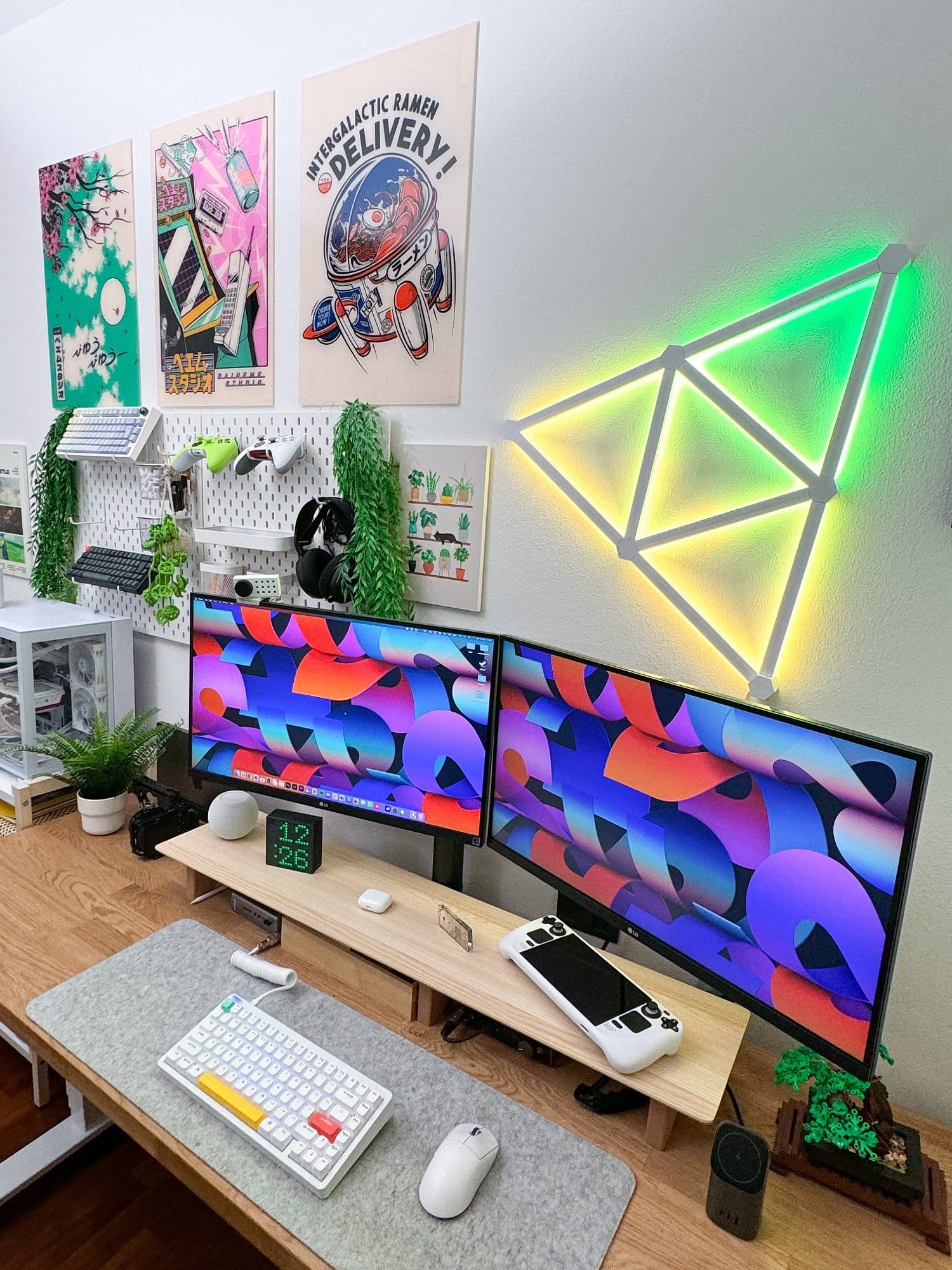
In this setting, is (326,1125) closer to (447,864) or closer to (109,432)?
(447,864)

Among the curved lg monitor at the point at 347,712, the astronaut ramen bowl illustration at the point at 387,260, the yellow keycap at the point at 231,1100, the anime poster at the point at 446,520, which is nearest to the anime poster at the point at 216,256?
the astronaut ramen bowl illustration at the point at 387,260

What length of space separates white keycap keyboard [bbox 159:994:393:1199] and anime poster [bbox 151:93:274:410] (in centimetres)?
116

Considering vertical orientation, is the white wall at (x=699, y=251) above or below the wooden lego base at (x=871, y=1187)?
above

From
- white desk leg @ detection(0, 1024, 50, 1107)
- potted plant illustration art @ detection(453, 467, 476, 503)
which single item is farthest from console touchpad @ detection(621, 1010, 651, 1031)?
white desk leg @ detection(0, 1024, 50, 1107)

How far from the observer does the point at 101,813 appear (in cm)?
153

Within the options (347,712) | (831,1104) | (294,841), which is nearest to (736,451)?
(347,712)

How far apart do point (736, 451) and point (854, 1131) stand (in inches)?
33.8

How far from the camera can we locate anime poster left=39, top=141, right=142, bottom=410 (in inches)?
67.6

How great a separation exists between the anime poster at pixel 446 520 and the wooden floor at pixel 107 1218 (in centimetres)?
124

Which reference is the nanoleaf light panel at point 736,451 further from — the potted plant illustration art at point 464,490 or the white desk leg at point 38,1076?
the white desk leg at point 38,1076

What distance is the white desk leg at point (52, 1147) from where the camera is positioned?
1339 mm

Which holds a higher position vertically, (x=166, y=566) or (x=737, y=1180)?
(x=166, y=566)

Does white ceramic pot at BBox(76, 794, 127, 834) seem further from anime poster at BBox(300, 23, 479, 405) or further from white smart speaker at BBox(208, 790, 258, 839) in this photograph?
anime poster at BBox(300, 23, 479, 405)

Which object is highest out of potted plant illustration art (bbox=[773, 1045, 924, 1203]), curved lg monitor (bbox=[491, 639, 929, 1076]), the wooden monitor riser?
curved lg monitor (bbox=[491, 639, 929, 1076])
